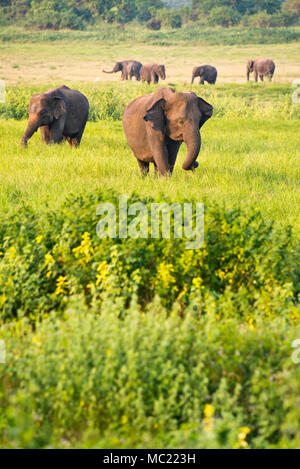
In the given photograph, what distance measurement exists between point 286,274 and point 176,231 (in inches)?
45.1

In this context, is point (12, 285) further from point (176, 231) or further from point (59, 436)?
point (59, 436)

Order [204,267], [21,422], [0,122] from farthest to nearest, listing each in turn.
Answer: [0,122] → [204,267] → [21,422]

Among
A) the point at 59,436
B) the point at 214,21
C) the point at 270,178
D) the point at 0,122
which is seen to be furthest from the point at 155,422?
the point at 214,21

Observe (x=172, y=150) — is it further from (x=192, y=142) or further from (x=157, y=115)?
(x=192, y=142)

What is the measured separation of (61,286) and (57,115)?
7785mm

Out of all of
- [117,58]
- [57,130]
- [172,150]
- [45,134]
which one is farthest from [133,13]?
[172,150]

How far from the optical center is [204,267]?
6.21 metres

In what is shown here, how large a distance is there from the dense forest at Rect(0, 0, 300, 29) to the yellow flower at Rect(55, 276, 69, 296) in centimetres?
8177

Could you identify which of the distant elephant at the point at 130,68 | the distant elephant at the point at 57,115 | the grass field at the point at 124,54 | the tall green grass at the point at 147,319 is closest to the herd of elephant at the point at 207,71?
the distant elephant at the point at 130,68

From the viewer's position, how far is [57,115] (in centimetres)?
1326

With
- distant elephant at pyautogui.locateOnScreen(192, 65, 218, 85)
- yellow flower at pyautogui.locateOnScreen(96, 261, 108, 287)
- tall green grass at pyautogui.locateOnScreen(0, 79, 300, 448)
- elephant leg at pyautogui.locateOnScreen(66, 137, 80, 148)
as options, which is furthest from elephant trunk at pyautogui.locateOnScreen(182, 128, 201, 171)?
distant elephant at pyautogui.locateOnScreen(192, 65, 218, 85)

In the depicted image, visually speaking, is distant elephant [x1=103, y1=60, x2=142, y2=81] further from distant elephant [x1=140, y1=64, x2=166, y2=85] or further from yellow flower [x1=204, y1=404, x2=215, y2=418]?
yellow flower [x1=204, y1=404, x2=215, y2=418]

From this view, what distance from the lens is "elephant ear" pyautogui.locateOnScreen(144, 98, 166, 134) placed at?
31.5 feet

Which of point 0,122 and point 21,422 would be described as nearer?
point 21,422
